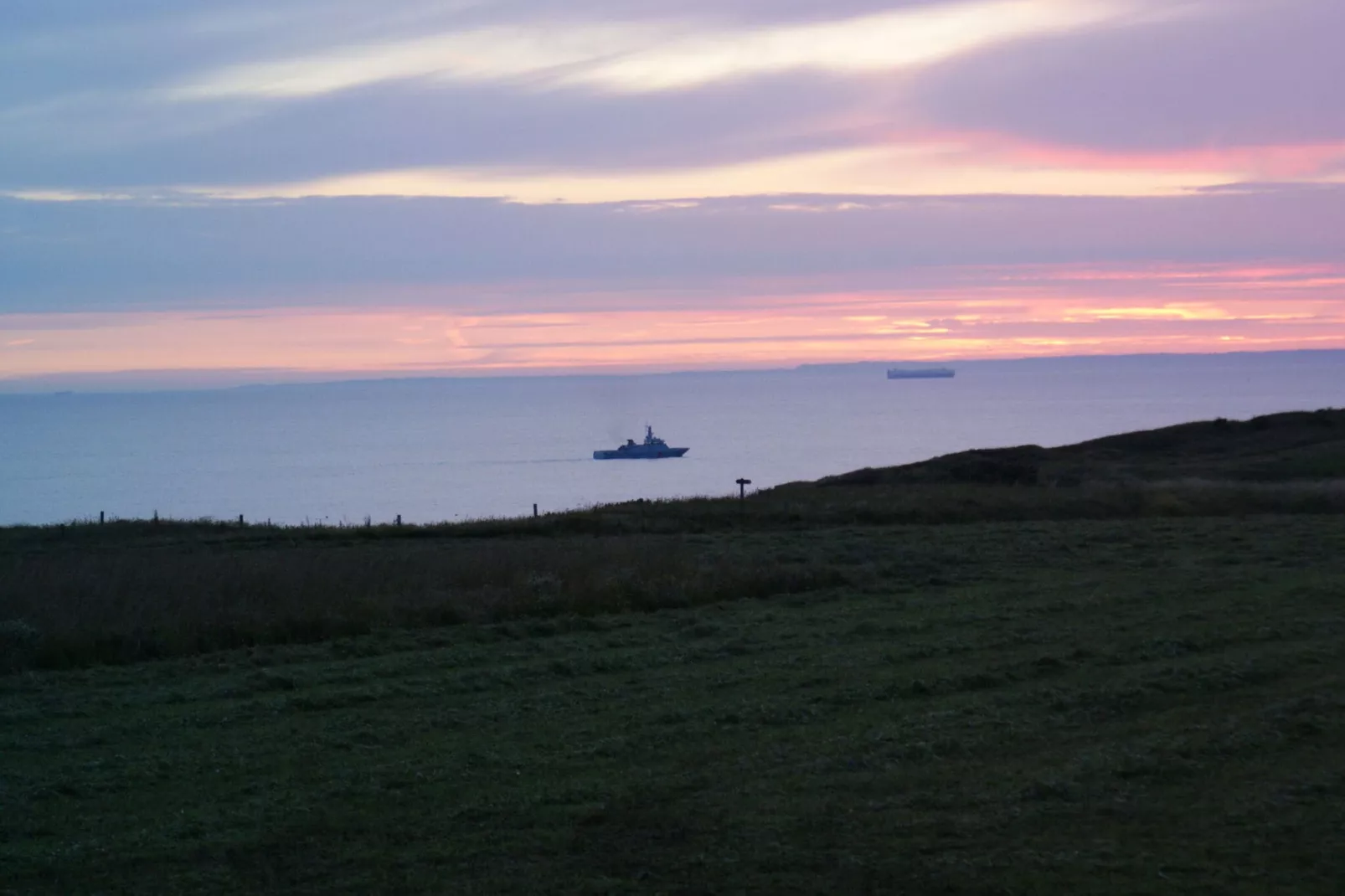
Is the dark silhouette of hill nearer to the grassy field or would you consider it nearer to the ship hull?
the grassy field

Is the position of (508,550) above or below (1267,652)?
above

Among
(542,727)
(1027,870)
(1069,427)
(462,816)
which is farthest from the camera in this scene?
(1069,427)

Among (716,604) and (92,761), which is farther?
(716,604)

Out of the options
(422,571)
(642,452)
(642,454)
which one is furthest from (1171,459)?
(642,454)

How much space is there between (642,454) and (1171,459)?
271ft

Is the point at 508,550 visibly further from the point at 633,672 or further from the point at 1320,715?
the point at 1320,715

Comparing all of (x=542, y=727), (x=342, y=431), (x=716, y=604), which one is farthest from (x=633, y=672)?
(x=342, y=431)

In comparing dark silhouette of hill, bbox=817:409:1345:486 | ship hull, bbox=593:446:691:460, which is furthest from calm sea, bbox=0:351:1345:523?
dark silhouette of hill, bbox=817:409:1345:486

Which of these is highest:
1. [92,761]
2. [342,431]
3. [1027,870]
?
[342,431]

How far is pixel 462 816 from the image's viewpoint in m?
7.35

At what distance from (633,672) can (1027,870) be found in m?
5.99

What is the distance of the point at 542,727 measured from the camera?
379 inches

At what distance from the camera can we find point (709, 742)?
898cm

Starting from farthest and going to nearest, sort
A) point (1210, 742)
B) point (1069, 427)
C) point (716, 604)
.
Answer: point (1069, 427)
point (716, 604)
point (1210, 742)
